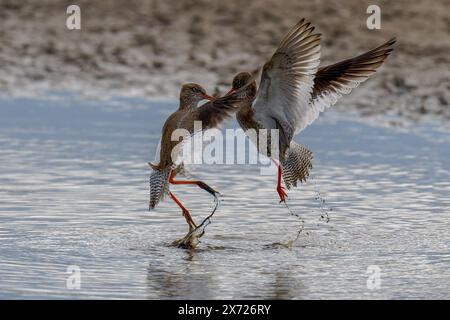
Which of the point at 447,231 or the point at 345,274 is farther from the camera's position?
the point at 447,231

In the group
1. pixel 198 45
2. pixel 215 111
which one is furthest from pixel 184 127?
pixel 198 45

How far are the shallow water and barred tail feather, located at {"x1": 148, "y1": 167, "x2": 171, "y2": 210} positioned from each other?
7.9 inches

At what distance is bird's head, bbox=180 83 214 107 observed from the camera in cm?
902

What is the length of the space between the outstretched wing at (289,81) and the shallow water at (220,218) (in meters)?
0.73

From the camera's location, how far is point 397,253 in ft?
26.0

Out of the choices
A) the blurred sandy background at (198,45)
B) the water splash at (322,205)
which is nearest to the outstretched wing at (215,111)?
the water splash at (322,205)

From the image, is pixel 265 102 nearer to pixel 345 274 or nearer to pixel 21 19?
pixel 345 274

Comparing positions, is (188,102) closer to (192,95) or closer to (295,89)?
(192,95)

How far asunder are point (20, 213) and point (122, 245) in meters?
1.09

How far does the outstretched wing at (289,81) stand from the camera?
8.33 metres

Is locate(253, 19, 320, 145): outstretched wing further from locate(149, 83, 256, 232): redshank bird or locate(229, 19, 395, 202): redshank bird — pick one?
locate(149, 83, 256, 232): redshank bird

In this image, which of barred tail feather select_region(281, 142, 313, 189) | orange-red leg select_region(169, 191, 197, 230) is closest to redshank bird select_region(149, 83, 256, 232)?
orange-red leg select_region(169, 191, 197, 230)
